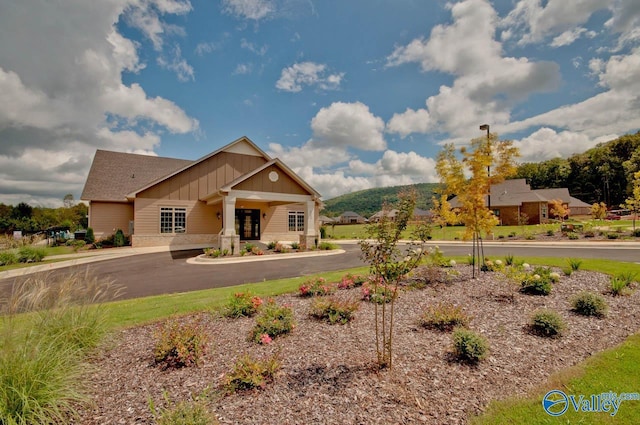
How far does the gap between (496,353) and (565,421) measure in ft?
4.15

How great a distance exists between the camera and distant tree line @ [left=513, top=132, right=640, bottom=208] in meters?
56.8

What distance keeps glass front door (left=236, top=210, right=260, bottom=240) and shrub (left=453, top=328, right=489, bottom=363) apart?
1896 cm

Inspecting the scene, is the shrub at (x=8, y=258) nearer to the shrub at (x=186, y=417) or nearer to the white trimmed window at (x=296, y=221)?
the white trimmed window at (x=296, y=221)

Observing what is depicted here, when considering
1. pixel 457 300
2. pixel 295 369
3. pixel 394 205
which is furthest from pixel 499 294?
pixel 295 369

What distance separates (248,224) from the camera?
71.7 feet

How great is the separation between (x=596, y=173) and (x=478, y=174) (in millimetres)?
76416

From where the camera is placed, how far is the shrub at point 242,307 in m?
5.68

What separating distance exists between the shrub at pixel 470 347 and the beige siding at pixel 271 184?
1419 centimetres

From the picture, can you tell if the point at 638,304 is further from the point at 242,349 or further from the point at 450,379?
the point at 242,349

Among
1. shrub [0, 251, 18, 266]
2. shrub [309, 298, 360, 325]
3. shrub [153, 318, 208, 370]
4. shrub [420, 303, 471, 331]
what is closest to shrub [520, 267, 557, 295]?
shrub [420, 303, 471, 331]

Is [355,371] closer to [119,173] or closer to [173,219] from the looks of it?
[173,219]

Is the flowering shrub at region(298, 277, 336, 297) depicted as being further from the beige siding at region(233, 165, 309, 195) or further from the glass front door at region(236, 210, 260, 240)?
the glass front door at region(236, 210, 260, 240)

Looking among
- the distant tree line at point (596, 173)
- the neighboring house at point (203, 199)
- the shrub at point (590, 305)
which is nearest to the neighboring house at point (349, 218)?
the distant tree line at point (596, 173)

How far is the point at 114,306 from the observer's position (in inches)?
261
